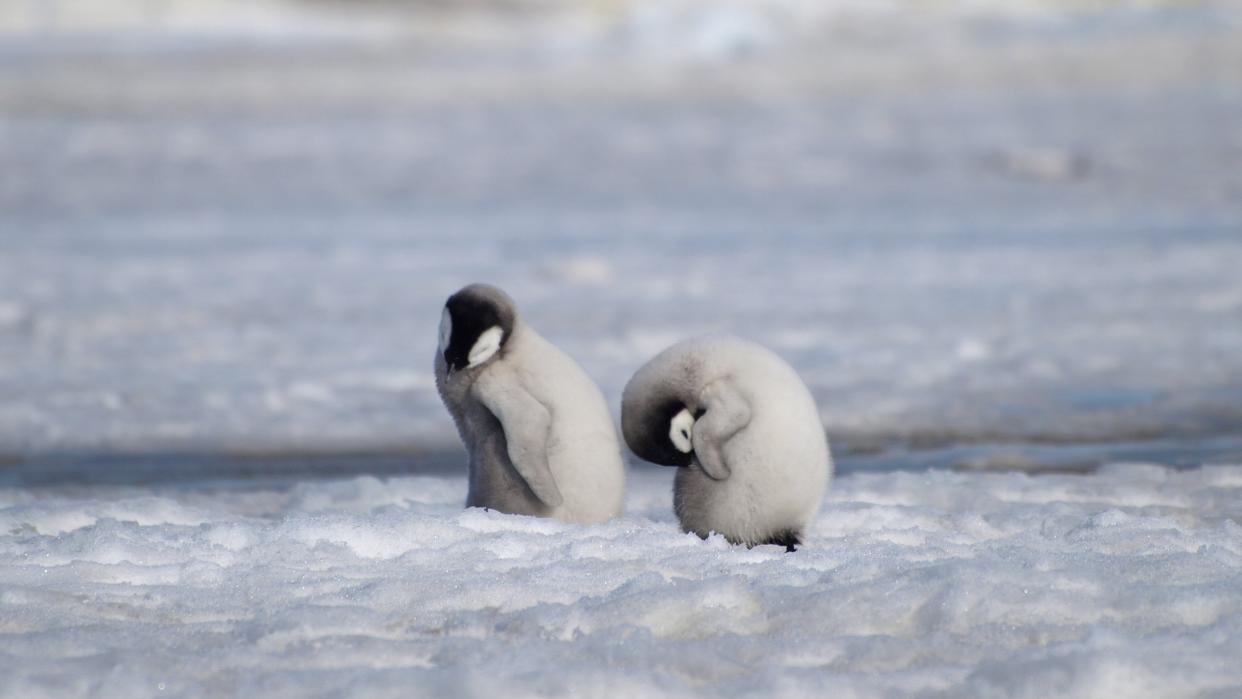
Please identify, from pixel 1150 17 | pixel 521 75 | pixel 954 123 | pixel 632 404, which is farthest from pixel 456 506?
pixel 1150 17

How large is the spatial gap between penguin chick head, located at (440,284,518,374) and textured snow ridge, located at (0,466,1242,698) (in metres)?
0.35

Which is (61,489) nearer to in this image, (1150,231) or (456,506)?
(456,506)

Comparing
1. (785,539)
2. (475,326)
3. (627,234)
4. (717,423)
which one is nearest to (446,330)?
(475,326)

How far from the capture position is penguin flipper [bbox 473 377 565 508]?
324 centimetres

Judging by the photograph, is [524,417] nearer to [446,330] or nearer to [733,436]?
[446,330]

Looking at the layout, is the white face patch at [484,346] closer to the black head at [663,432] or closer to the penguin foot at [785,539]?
the black head at [663,432]

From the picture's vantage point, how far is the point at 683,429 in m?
3.18

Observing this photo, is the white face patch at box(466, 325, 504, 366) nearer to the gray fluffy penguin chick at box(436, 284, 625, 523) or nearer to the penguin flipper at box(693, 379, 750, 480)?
the gray fluffy penguin chick at box(436, 284, 625, 523)

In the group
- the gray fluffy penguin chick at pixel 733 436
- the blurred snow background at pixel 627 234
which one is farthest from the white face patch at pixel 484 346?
the blurred snow background at pixel 627 234

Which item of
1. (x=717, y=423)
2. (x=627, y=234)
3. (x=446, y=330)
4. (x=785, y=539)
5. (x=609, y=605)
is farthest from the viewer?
(x=627, y=234)

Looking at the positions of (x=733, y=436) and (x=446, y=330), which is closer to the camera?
(x=733, y=436)

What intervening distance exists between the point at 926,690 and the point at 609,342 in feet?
15.5

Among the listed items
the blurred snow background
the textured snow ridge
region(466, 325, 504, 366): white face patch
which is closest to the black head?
the textured snow ridge

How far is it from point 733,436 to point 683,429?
0.36 feet
